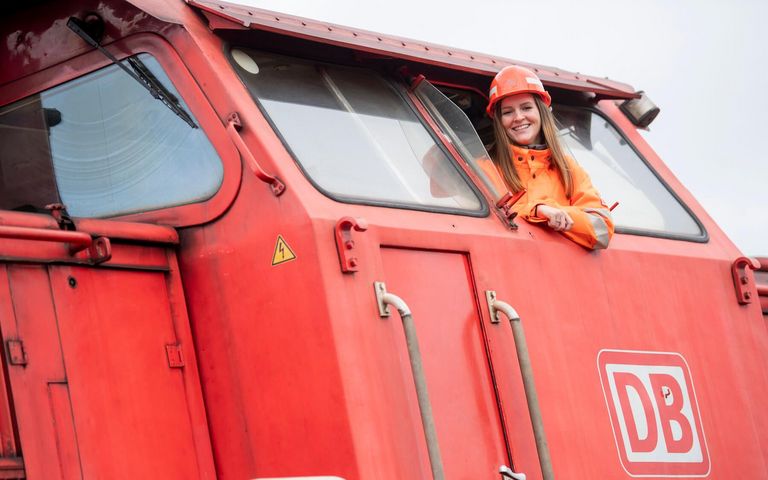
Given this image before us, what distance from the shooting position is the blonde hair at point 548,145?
5.15 meters

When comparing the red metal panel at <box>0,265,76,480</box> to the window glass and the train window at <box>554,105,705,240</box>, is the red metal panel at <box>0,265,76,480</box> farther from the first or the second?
the train window at <box>554,105,705,240</box>

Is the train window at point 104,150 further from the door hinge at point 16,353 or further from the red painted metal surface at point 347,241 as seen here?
the door hinge at point 16,353

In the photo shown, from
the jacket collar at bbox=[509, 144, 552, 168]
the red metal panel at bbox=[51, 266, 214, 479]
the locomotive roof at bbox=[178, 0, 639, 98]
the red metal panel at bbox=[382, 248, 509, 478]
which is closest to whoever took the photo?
the red metal panel at bbox=[51, 266, 214, 479]

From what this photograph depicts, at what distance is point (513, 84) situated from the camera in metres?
5.24

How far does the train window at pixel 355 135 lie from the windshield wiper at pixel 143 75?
0.81 ft

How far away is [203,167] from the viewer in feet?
13.4

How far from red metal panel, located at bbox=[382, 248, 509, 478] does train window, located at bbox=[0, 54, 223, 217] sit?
2.40 feet

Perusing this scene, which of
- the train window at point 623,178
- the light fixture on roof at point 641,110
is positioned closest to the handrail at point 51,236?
the train window at point 623,178

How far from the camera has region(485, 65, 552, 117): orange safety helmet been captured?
17.2 feet

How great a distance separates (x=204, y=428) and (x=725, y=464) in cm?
228

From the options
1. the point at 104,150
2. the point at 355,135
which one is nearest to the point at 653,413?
the point at 355,135

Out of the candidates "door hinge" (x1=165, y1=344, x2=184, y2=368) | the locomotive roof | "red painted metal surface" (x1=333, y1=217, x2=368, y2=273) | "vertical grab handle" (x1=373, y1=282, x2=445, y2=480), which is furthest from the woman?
"door hinge" (x1=165, y1=344, x2=184, y2=368)

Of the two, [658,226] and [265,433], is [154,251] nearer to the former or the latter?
[265,433]

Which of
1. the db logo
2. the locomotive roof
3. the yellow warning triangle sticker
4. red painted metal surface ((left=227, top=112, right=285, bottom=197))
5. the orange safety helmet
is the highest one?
the locomotive roof
